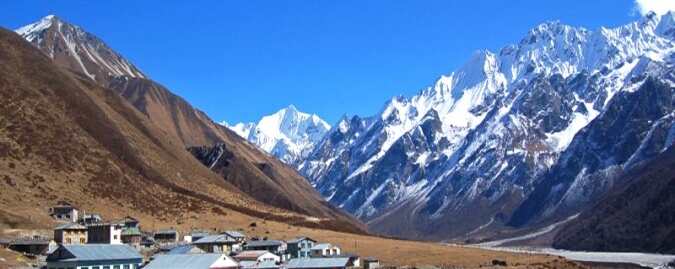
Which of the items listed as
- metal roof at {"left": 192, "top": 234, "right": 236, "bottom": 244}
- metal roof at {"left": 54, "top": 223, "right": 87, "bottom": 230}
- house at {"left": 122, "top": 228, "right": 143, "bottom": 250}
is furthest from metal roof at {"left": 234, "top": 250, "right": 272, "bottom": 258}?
metal roof at {"left": 54, "top": 223, "right": 87, "bottom": 230}

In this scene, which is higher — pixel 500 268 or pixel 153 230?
pixel 153 230

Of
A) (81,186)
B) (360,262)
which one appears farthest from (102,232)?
(81,186)

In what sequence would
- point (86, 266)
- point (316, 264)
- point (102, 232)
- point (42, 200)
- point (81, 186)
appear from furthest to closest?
point (81, 186) < point (42, 200) < point (102, 232) < point (316, 264) < point (86, 266)

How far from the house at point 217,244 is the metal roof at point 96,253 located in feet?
117

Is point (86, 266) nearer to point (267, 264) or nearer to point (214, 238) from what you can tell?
point (267, 264)

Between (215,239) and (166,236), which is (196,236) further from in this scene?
(215,239)

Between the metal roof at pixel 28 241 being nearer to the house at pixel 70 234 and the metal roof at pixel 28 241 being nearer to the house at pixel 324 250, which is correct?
the house at pixel 70 234

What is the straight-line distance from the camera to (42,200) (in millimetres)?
166250

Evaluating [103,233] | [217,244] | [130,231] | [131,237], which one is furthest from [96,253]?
[217,244]

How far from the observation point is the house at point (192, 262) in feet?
341

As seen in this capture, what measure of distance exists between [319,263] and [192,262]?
25.9 meters

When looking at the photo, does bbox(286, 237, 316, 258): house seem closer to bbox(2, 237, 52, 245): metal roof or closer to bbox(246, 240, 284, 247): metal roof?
bbox(246, 240, 284, 247): metal roof

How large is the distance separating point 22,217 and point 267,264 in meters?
47.0

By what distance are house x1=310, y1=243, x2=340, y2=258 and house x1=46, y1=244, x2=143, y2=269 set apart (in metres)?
47.6
